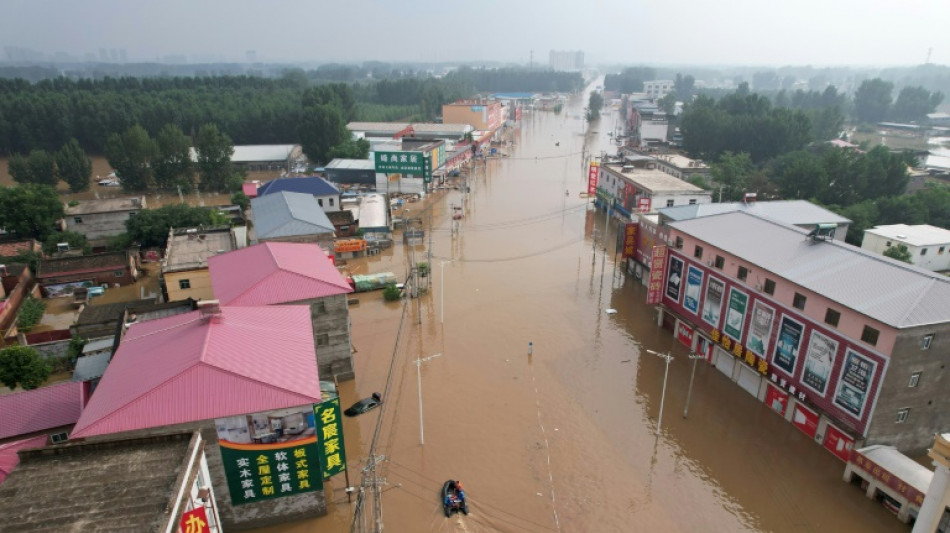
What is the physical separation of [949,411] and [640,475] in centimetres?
1129

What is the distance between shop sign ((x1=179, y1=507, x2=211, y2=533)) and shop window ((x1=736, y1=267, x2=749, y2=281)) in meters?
22.7

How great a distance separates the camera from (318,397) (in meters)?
16.1

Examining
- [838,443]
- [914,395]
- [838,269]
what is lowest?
[838,443]

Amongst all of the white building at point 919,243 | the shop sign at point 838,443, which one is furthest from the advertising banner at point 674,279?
the white building at point 919,243

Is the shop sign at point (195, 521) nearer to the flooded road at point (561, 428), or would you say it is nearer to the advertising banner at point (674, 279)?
the flooded road at point (561, 428)

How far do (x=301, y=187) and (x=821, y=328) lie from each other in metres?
40.2

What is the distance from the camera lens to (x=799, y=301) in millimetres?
21875

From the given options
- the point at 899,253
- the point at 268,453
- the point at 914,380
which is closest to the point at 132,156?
the point at 268,453

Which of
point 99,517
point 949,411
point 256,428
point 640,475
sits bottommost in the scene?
point 640,475

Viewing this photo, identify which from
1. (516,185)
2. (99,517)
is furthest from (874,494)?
(516,185)

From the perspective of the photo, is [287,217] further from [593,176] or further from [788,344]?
[593,176]

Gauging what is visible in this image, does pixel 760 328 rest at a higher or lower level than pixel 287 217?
lower

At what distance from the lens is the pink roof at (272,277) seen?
22406 mm

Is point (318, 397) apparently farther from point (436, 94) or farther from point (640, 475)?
point (436, 94)
